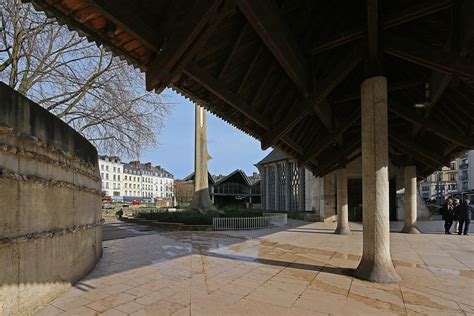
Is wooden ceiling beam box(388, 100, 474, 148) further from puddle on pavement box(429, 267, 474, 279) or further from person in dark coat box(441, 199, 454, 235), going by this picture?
person in dark coat box(441, 199, 454, 235)

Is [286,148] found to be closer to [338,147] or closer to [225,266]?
[338,147]

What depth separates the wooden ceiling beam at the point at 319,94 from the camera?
7.60m

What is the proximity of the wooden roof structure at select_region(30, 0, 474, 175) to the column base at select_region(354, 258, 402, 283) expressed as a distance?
165 inches

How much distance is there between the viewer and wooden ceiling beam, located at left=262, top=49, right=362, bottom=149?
299 inches

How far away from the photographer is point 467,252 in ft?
35.5

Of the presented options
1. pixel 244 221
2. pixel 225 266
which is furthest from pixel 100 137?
pixel 225 266

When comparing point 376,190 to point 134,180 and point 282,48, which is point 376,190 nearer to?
point 282,48

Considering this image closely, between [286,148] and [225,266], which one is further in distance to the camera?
[286,148]

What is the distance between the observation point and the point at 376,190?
715 centimetres

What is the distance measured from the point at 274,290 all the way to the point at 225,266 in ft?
8.17

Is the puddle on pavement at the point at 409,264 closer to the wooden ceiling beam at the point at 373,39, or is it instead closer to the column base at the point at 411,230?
the wooden ceiling beam at the point at 373,39

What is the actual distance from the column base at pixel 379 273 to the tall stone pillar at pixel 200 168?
15.4 metres

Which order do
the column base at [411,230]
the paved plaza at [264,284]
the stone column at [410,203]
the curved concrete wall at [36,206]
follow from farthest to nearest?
the stone column at [410,203], the column base at [411,230], the paved plaza at [264,284], the curved concrete wall at [36,206]

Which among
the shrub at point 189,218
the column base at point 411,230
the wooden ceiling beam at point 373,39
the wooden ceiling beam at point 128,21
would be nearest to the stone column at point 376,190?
the wooden ceiling beam at point 373,39
